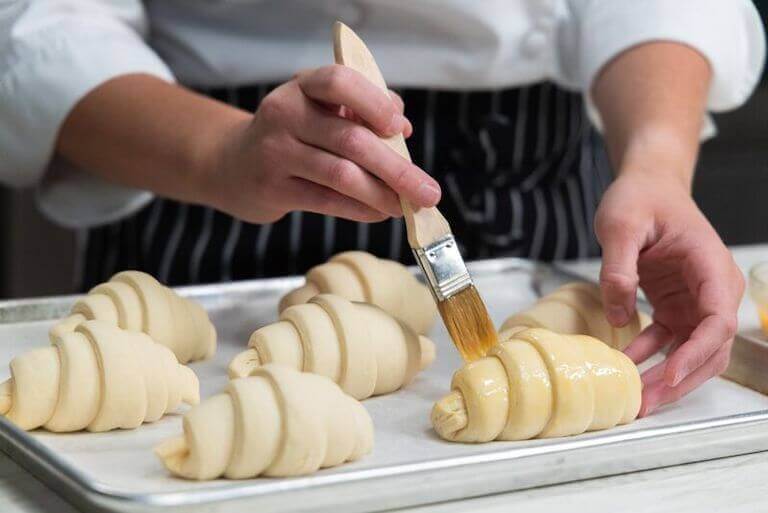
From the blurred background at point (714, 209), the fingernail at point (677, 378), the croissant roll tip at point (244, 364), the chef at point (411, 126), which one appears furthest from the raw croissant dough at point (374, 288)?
the blurred background at point (714, 209)

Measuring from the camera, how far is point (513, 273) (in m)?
1.51

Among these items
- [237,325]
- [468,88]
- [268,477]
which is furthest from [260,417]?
[468,88]

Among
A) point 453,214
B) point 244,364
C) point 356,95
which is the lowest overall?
point 453,214

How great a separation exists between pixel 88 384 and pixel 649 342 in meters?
0.55

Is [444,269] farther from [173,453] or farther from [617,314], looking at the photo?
[173,453]

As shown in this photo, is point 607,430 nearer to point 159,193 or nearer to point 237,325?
point 237,325

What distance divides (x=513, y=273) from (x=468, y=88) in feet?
0.84

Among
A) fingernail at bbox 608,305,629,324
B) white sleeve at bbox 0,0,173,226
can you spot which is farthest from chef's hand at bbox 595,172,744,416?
white sleeve at bbox 0,0,173,226

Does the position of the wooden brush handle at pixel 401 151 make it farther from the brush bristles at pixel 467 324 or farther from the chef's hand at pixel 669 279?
the chef's hand at pixel 669 279

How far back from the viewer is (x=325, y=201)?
112cm

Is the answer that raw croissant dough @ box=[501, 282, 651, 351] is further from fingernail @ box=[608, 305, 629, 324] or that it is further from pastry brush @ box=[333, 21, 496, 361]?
pastry brush @ box=[333, 21, 496, 361]

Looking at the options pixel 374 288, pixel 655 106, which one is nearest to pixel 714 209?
pixel 655 106

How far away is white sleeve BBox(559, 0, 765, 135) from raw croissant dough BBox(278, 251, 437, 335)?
1.45 feet

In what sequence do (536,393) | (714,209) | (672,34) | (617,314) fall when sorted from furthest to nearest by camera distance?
(714,209)
(672,34)
(617,314)
(536,393)
